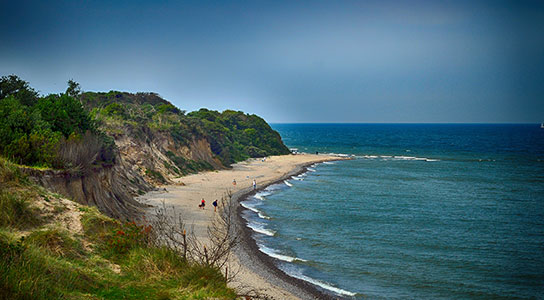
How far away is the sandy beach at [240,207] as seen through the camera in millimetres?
17781

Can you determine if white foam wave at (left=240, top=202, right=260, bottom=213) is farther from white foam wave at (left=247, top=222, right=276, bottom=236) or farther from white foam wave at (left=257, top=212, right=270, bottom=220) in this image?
white foam wave at (left=247, top=222, right=276, bottom=236)

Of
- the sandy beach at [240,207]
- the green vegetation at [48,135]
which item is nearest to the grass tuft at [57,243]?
the sandy beach at [240,207]

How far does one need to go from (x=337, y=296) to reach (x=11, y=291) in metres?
13.3

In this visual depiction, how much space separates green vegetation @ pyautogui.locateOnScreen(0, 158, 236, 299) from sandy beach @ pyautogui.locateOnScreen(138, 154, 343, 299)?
294 cm

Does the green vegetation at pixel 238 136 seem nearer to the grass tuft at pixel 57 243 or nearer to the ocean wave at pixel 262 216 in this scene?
the ocean wave at pixel 262 216

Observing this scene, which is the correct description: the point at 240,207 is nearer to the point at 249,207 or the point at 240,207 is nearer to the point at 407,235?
the point at 249,207

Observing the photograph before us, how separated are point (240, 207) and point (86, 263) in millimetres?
25018

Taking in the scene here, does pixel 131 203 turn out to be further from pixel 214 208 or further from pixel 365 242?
pixel 365 242

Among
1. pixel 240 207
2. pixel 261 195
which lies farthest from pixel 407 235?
pixel 261 195

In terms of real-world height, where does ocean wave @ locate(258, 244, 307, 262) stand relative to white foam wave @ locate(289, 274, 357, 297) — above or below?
above

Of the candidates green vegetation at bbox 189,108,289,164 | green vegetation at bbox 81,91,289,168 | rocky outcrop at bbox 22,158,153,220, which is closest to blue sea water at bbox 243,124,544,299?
rocky outcrop at bbox 22,158,153,220

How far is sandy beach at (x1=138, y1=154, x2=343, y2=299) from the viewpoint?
58.3ft

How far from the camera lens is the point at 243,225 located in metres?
28.4

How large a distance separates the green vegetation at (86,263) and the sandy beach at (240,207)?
2943 millimetres
